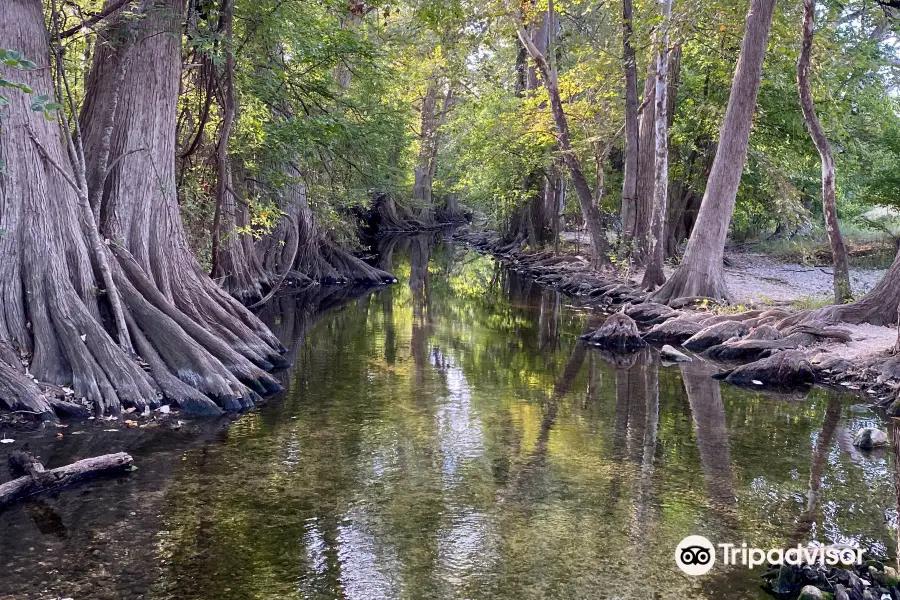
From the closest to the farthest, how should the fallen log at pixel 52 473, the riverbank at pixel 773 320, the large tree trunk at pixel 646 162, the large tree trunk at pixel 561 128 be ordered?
the fallen log at pixel 52 473 < the riverbank at pixel 773 320 < the large tree trunk at pixel 646 162 < the large tree trunk at pixel 561 128

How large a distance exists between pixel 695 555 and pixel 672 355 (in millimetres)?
8390

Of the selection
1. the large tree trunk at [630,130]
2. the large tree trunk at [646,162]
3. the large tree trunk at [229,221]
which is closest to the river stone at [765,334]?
the large tree trunk at [646,162]

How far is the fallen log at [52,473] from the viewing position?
6.14 m

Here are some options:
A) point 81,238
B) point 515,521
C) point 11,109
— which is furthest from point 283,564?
point 11,109

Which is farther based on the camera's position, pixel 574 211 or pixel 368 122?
pixel 574 211

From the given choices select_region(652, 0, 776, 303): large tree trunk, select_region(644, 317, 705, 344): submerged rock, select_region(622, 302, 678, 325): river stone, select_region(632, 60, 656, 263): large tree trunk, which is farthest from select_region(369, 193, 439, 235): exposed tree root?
select_region(644, 317, 705, 344): submerged rock

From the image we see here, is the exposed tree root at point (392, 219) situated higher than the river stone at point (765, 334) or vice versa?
the exposed tree root at point (392, 219)

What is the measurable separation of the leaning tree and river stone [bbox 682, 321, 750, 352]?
7.88 meters

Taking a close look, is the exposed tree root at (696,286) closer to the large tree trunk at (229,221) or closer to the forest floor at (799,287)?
the forest floor at (799,287)

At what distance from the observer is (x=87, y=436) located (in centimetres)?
777

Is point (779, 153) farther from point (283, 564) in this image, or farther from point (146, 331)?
point (283, 564)

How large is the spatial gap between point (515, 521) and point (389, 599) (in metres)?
1.53

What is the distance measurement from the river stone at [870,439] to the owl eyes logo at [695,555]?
11.5ft

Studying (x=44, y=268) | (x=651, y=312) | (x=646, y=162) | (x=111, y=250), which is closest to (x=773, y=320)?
(x=651, y=312)
